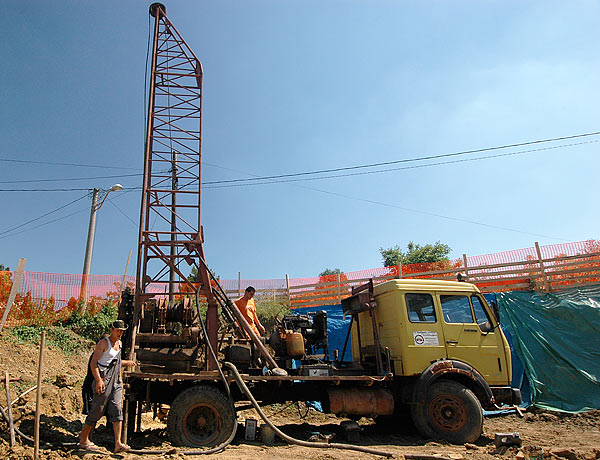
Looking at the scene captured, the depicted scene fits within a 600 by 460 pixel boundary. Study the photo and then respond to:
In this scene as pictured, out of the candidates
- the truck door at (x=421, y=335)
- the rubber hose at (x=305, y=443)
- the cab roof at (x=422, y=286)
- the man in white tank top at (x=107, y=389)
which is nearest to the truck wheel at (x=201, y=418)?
the rubber hose at (x=305, y=443)

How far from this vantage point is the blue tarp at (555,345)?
33.1 feet

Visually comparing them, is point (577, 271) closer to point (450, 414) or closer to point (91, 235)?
point (450, 414)

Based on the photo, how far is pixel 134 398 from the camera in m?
6.68

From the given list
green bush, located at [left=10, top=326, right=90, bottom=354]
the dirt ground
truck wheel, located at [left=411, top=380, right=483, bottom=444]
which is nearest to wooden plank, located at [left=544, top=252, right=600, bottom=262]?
the dirt ground

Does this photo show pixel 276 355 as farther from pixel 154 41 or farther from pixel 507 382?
Result: pixel 154 41

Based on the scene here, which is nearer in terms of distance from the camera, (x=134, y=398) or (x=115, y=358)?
(x=115, y=358)

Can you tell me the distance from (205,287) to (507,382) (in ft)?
20.0

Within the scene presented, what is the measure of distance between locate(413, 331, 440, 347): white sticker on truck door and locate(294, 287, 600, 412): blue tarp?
4843mm

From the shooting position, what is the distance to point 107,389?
583cm

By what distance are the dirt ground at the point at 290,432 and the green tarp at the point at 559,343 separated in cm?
54

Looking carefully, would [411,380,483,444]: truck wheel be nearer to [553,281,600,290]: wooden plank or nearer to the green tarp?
the green tarp

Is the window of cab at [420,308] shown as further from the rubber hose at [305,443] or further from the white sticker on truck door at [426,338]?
the rubber hose at [305,443]

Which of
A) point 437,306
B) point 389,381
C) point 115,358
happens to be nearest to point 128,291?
point 115,358

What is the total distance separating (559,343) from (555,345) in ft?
0.40
